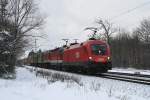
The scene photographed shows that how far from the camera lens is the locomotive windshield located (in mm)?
25769

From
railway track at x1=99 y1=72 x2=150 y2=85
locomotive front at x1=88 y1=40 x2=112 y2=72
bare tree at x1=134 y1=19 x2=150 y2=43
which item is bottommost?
railway track at x1=99 y1=72 x2=150 y2=85

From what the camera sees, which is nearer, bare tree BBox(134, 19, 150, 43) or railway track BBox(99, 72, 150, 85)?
railway track BBox(99, 72, 150, 85)

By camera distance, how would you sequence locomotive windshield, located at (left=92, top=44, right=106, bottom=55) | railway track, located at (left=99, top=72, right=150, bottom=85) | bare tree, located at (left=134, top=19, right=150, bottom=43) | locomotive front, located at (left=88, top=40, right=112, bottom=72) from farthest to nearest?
bare tree, located at (left=134, top=19, right=150, bottom=43) → locomotive windshield, located at (left=92, top=44, right=106, bottom=55) → locomotive front, located at (left=88, top=40, right=112, bottom=72) → railway track, located at (left=99, top=72, right=150, bottom=85)

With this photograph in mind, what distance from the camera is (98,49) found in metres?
26.1

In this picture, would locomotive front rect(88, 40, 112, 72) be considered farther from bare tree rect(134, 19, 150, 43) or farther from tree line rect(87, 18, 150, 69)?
bare tree rect(134, 19, 150, 43)

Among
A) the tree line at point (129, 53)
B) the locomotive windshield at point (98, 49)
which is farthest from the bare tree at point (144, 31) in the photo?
the locomotive windshield at point (98, 49)

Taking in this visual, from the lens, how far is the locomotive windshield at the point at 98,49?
25769mm

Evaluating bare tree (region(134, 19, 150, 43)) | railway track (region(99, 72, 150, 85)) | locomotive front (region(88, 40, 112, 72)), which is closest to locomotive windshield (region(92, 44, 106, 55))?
locomotive front (region(88, 40, 112, 72))

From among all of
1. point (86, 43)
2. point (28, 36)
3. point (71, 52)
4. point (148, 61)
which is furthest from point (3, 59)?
point (148, 61)

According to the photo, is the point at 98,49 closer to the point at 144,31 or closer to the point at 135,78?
the point at 135,78

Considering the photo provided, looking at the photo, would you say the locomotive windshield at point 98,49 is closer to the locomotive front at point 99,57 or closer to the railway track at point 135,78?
the locomotive front at point 99,57

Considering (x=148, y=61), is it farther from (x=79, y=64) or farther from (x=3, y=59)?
(x=3, y=59)

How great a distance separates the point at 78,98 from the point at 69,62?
873 inches

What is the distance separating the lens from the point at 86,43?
26.3 meters
